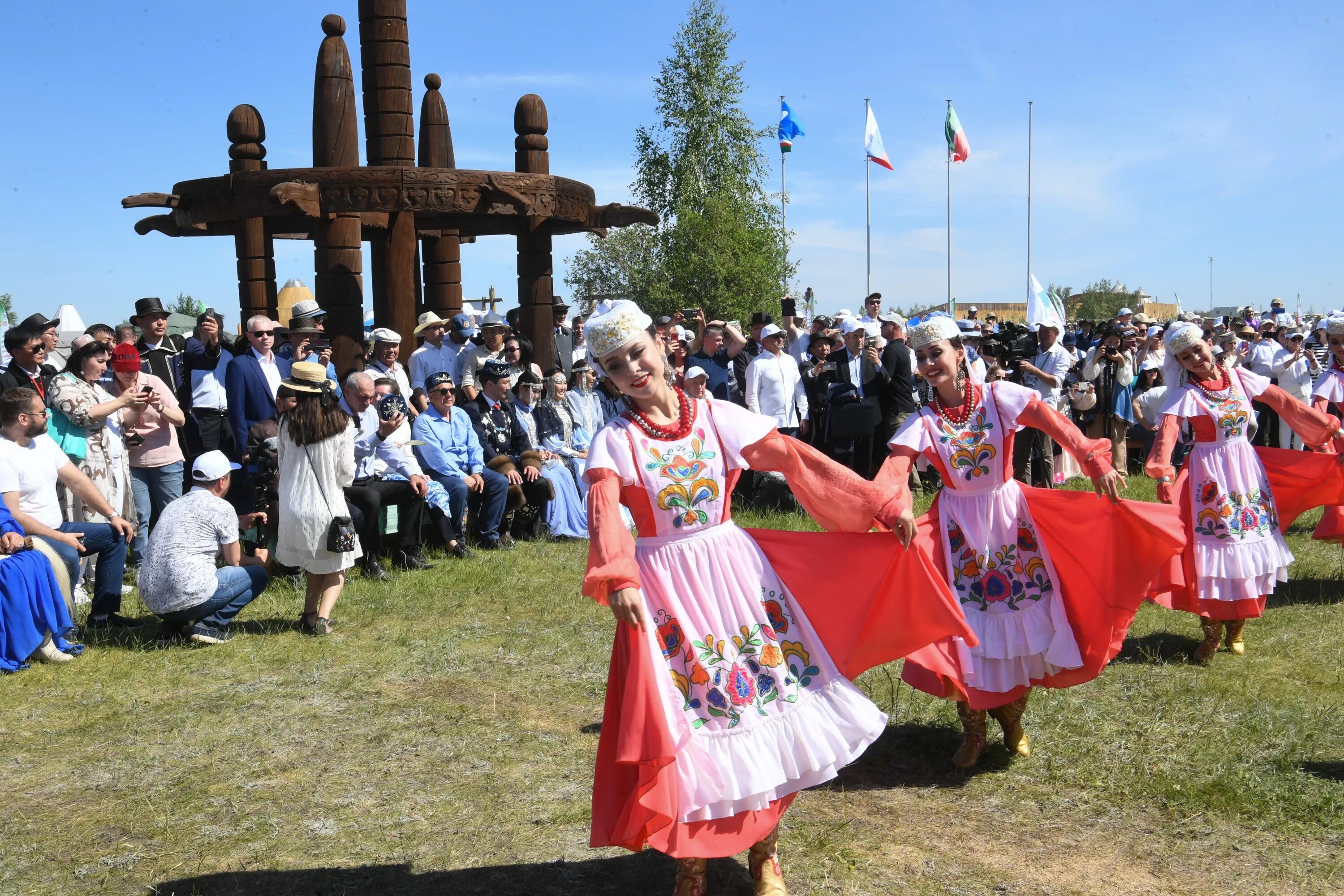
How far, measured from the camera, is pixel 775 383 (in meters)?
12.2

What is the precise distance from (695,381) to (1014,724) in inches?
272

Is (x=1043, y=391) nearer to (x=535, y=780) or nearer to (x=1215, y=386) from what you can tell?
(x=1215, y=386)

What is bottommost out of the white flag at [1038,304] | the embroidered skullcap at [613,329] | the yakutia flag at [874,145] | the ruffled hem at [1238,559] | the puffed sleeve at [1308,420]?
the ruffled hem at [1238,559]

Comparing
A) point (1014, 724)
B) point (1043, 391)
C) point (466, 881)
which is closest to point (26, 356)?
point (466, 881)

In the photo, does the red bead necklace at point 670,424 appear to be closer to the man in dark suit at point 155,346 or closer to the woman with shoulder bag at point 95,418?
the woman with shoulder bag at point 95,418

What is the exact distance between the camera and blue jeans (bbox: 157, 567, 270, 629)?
7.16 m

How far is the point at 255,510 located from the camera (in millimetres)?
8797

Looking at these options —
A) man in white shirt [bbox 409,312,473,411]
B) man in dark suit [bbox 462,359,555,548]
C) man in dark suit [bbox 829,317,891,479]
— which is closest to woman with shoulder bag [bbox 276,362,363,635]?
man in dark suit [bbox 462,359,555,548]

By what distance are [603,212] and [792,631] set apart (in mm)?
9098

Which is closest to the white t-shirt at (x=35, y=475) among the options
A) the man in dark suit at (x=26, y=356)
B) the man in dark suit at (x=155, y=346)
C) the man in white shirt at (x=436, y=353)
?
the man in dark suit at (x=26, y=356)

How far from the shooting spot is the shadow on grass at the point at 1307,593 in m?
7.78

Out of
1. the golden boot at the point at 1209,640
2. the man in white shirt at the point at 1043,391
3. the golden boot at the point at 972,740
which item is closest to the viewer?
the golden boot at the point at 972,740

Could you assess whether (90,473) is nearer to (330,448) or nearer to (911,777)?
(330,448)

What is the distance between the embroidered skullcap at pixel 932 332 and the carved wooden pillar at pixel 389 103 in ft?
23.8
